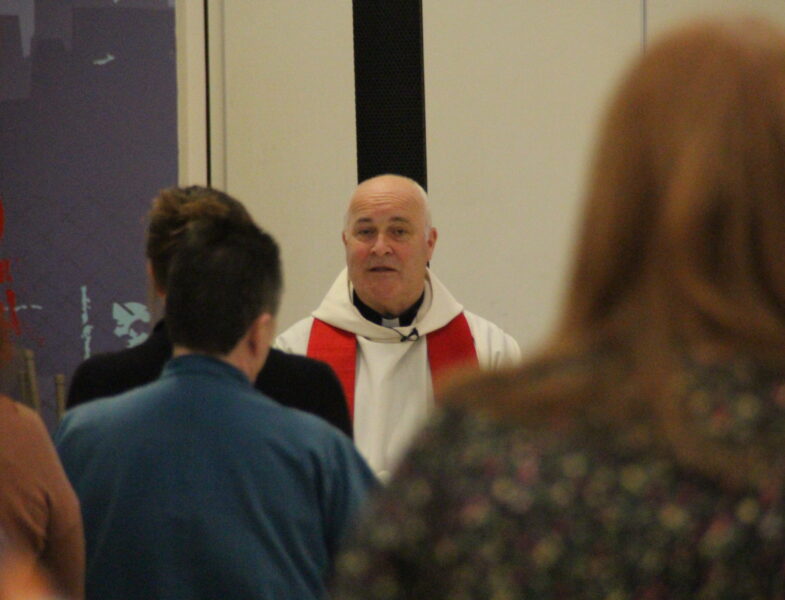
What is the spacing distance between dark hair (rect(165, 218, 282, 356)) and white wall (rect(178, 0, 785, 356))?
3.23 m

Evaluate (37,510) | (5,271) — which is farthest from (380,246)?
(37,510)

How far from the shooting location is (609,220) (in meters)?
1.10

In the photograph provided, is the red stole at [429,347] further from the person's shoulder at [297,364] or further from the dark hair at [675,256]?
the dark hair at [675,256]

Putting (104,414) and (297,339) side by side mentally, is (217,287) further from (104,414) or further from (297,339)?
(297,339)

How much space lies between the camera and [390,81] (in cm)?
475

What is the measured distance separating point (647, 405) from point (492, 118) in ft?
14.5

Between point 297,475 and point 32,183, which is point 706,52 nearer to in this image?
point 297,475

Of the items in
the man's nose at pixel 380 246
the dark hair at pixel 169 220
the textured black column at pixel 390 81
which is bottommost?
the man's nose at pixel 380 246

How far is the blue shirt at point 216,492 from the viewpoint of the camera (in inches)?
77.3

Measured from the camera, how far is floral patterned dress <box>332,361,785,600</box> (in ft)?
3.37

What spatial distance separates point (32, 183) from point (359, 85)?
1555mm

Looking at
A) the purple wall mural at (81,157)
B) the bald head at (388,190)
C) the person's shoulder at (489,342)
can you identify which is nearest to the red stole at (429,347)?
the person's shoulder at (489,342)

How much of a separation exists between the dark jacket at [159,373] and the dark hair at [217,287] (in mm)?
347

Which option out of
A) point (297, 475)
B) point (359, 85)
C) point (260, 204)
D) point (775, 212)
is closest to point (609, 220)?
point (775, 212)
